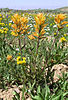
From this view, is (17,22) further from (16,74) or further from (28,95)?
(28,95)

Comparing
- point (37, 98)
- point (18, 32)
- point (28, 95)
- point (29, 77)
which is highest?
point (18, 32)

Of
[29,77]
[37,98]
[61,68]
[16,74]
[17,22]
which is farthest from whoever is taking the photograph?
[61,68]

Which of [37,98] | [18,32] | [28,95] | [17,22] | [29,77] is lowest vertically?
[28,95]

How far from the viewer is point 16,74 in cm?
207

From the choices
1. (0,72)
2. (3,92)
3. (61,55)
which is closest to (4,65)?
(0,72)

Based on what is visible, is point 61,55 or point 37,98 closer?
point 37,98

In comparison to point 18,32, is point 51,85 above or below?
below

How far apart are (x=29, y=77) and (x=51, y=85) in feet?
1.51

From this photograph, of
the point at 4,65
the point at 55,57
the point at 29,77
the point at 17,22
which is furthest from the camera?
the point at 55,57

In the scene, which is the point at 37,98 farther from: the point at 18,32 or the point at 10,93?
the point at 18,32

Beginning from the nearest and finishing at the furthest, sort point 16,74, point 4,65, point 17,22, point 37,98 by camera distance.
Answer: point 17,22 < point 37,98 < point 16,74 < point 4,65

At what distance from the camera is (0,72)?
2074mm

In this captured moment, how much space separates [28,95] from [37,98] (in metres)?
0.37

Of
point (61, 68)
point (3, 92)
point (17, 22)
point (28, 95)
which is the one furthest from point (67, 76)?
point (17, 22)
